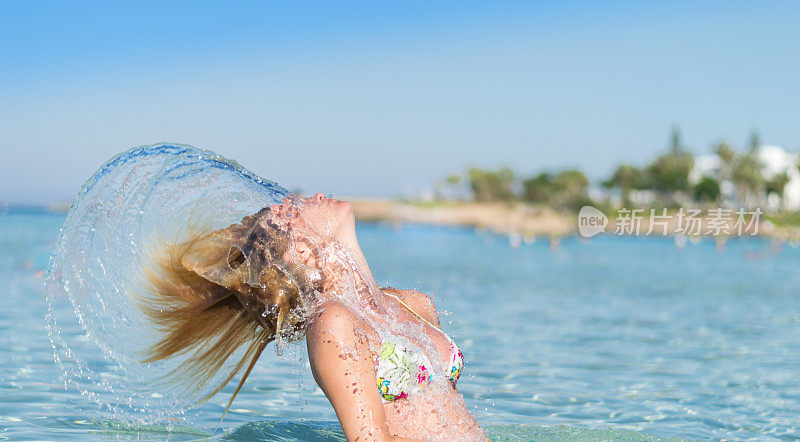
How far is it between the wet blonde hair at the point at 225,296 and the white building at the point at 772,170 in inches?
3546

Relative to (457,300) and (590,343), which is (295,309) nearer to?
(590,343)

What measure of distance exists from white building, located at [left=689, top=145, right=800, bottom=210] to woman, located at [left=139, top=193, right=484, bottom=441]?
8989 centimetres

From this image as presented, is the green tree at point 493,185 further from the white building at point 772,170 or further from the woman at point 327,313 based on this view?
the woman at point 327,313

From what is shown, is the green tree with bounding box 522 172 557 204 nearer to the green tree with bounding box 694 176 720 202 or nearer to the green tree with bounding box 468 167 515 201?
the green tree with bounding box 468 167 515 201

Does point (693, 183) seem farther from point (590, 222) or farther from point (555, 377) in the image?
point (555, 377)

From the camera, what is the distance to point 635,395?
7.00 meters

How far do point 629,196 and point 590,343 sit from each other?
290 ft

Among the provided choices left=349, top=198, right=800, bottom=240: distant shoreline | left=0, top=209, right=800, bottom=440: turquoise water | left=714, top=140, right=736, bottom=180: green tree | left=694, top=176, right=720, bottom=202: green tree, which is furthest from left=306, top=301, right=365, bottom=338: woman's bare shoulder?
left=714, top=140, right=736, bottom=180: green tree

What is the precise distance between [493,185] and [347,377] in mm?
126618

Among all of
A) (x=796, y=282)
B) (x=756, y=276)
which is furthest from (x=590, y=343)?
(x=756, y=276)

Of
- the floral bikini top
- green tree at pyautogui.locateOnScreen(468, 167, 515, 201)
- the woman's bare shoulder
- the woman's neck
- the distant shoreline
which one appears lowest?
the distant shoreline

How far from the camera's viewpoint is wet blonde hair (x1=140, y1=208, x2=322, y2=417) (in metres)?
3.35

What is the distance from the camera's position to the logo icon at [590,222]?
229 feet

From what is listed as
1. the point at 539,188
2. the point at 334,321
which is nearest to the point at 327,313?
the point at 334,321
